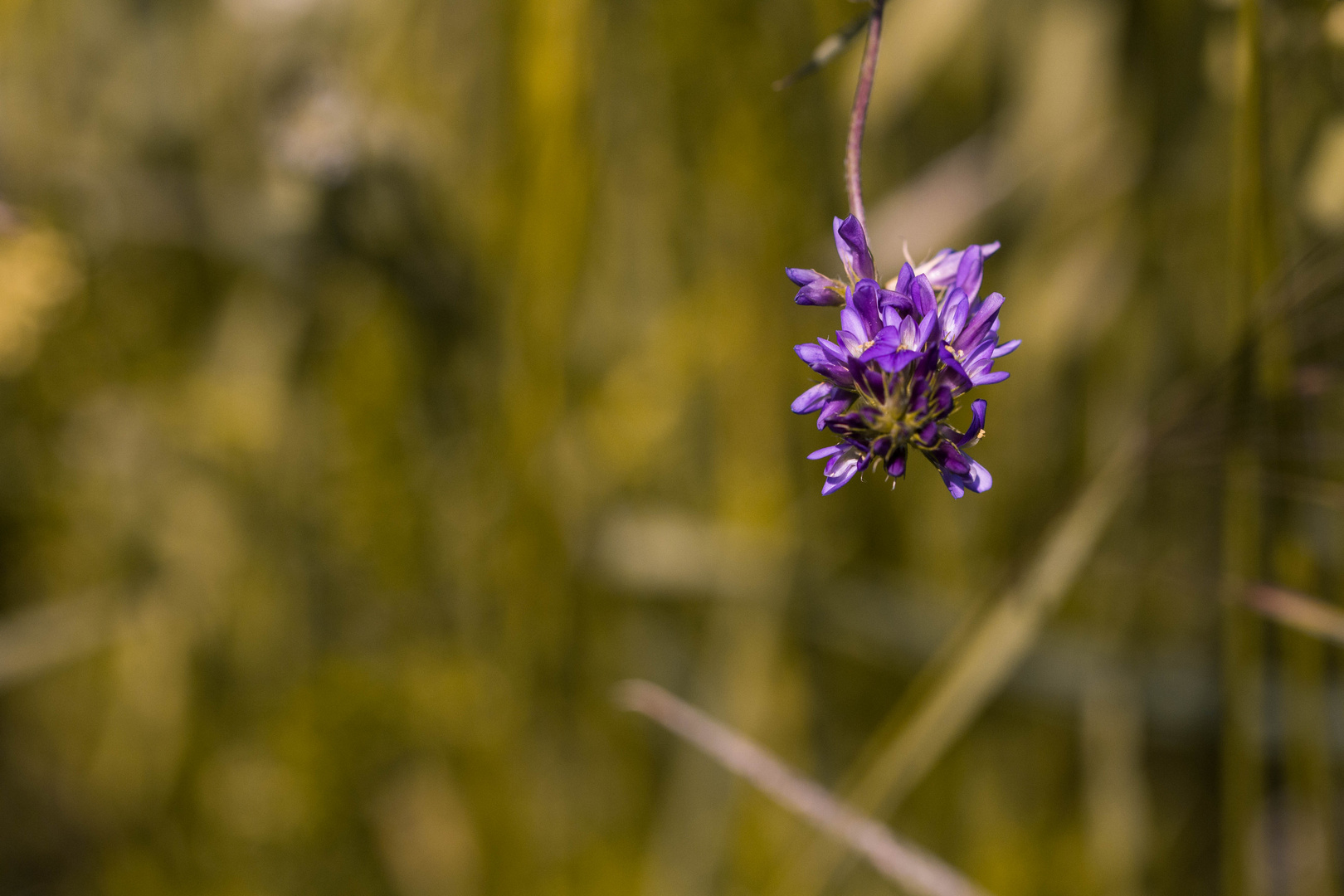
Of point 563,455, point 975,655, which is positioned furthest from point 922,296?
point 563,455

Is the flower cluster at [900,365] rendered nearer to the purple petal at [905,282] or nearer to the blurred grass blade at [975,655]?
the purple petal at [905,282]

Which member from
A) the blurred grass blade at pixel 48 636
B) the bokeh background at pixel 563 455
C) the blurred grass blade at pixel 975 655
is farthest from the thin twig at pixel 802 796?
the blurred grass blade at pixel 48 636

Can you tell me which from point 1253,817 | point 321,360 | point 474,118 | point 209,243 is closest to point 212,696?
point 321,360

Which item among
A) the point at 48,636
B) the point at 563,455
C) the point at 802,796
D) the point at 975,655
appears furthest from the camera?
the point at 48,636

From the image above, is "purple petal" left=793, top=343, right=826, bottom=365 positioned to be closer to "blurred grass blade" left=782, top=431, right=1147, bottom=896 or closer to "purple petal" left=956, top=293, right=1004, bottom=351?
"purple petal" left=956, top=293, right=1004, bottom=351

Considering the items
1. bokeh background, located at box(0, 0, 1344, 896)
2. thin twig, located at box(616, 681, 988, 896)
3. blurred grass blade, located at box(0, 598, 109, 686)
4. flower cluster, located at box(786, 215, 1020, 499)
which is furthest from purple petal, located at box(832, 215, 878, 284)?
blurred grass blade, located at box(0, 598, 109, 686)

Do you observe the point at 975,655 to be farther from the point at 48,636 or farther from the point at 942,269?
the point at 48,636

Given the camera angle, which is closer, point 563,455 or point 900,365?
point 900,365
